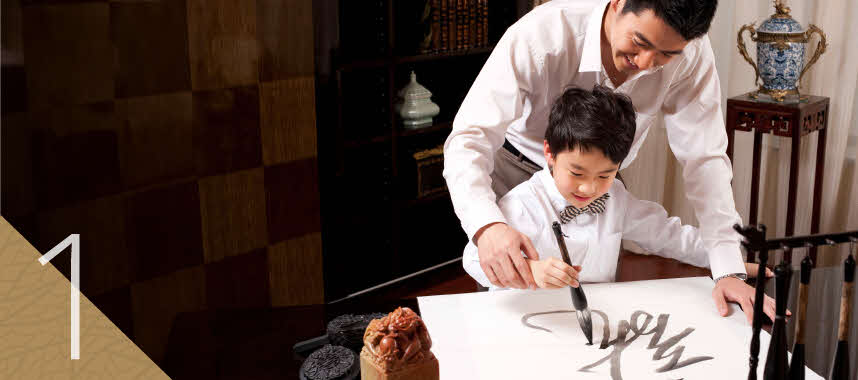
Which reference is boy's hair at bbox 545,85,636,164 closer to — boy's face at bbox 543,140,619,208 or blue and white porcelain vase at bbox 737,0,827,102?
boy's face at bbox 543,140,619,208

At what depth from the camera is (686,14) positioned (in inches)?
51.3

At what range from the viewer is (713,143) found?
1.59m

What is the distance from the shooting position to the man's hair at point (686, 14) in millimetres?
1300

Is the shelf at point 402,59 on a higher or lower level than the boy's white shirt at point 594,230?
higher

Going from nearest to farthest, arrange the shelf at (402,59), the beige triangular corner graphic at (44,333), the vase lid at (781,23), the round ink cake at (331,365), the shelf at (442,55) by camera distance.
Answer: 1. the beige triangular corner graphic at (44,333)
2. the round ink cake at (331,365)
3. the vase lid at (781,23)
4. the shelf at (402,59)
5. the shelf at (442,55)

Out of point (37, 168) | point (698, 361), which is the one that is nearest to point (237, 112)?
point (37, 168)

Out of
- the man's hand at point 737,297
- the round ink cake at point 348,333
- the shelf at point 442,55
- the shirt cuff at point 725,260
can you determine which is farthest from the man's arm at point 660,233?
the shelf at point 442,55

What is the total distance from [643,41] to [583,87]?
11.3 inches

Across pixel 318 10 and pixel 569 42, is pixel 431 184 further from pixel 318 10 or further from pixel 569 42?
pixel 569 42

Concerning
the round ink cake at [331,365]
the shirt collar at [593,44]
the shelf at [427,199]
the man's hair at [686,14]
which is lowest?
the shelf at [427,199]

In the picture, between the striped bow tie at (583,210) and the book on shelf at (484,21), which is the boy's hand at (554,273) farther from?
the book on shelf at (484,21)

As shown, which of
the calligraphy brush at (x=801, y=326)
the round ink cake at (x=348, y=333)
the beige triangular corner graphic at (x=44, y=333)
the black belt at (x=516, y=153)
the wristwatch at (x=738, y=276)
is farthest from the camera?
the black belt at (x=516, y=153)

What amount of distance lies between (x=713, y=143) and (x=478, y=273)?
57 centimetres

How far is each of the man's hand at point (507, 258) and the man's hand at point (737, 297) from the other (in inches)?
13.1
